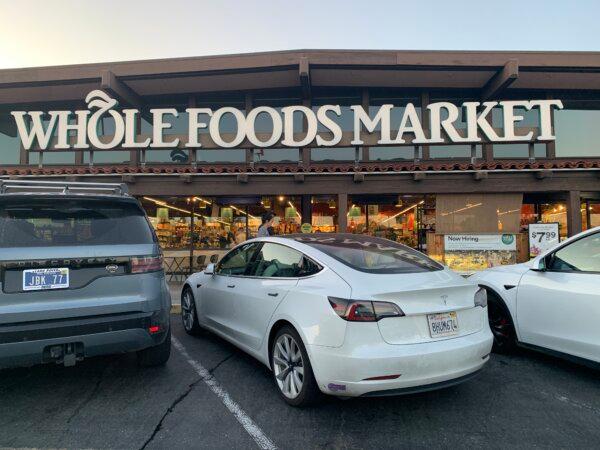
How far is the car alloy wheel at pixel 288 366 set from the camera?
334 centimetres

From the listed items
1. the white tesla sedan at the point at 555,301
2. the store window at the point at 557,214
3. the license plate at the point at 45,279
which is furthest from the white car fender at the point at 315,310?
the store window at the point at 557,214

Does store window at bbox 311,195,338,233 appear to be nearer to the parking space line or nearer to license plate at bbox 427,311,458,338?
the parking space line

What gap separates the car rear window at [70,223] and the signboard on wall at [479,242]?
8718mm

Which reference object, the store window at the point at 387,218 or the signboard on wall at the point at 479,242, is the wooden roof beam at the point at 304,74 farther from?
the signboard on wall at the point at 479,242

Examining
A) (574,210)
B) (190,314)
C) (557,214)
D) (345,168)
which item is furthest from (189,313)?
(557,214)

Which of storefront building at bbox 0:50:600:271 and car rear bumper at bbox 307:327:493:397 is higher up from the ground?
storefront building at bbox 0:50:600:271

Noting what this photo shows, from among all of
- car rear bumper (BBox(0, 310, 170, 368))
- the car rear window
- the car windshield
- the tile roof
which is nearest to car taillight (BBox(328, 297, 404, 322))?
the car windshield

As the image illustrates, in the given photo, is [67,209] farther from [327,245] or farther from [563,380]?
[563,380]

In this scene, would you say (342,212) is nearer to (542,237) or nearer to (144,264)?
(542,237)

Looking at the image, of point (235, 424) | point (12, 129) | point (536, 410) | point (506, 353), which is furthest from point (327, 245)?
point (12, 129)

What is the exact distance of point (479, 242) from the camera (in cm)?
1062

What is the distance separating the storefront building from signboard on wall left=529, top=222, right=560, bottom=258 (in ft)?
1.75

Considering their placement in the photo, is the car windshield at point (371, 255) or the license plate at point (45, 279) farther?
the car windshield at point (371, 255)

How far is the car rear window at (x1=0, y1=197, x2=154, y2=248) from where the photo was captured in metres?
3.36
